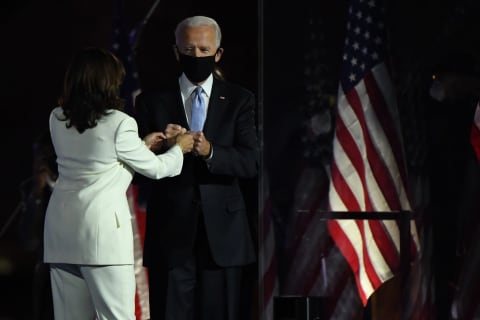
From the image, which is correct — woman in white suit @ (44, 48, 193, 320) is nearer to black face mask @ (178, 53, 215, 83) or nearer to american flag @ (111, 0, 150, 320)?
black face mask @ (178, 53, 215, 83)

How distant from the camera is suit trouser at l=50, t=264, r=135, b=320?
3.87 m

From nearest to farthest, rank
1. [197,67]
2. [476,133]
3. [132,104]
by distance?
1. [197,67]
2. [476,133]
3. [132,104]

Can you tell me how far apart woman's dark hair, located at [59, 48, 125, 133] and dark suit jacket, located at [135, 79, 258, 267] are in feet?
1.90

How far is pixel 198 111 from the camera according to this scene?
178 inches

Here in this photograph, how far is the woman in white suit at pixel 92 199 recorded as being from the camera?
12.7 feet

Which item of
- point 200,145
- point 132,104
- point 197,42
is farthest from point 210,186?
point 132,104

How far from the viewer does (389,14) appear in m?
5.11

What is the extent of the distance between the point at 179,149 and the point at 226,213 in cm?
41

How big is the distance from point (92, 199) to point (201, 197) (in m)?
0.64

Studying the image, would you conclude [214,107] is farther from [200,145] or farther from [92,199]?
[92,199]

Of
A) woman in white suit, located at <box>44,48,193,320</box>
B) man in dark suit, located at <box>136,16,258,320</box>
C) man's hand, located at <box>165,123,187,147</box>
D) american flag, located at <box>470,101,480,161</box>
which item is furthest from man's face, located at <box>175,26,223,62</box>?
american flag, located at <box>470,101,480,161</box>

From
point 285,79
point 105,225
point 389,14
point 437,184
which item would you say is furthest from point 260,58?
point 105,225

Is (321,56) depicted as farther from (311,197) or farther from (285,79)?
(311,197)

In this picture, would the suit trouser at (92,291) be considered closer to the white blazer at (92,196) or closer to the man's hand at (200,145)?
the white blazer at (92,196)
